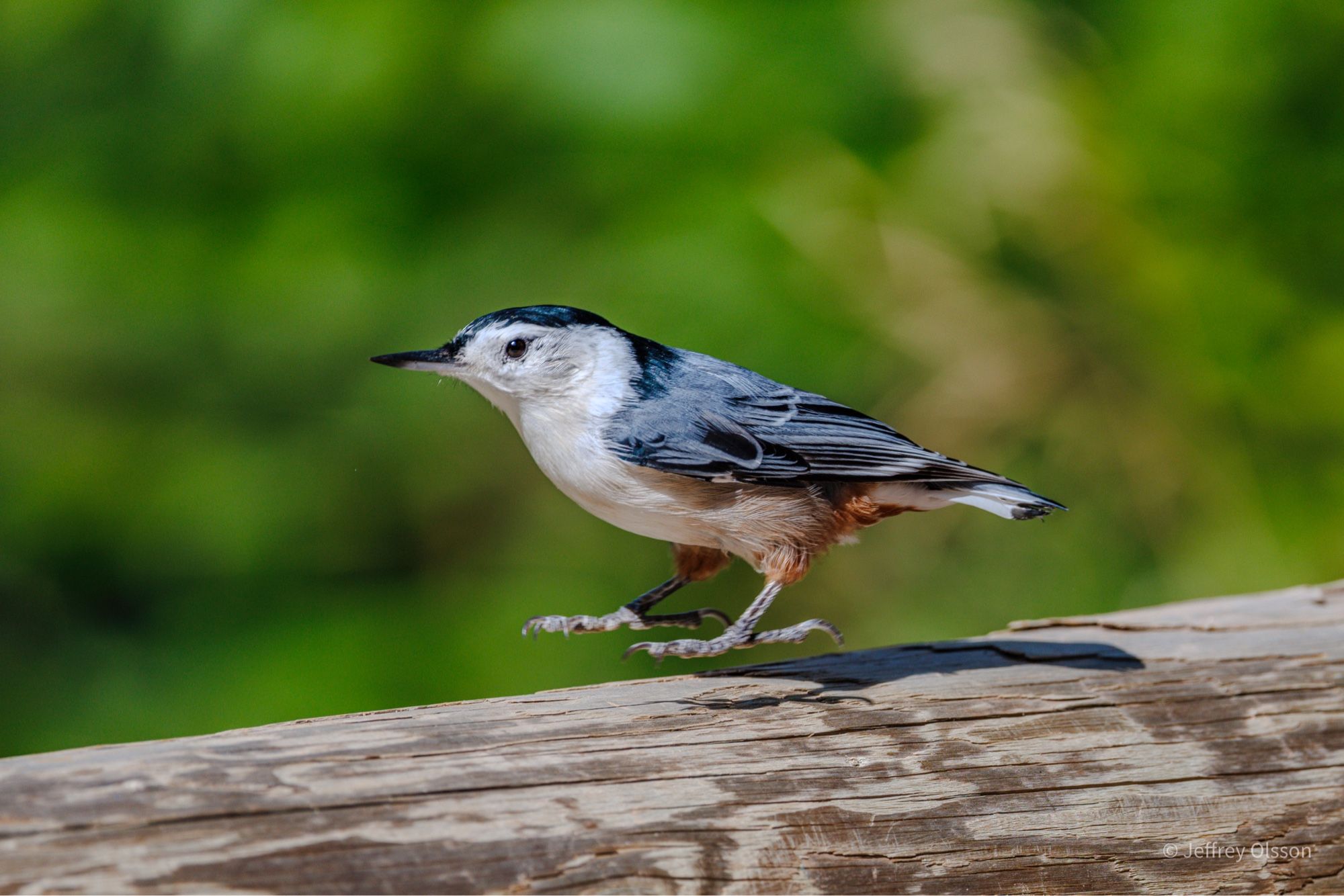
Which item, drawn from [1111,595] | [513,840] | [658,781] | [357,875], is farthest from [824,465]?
[1111,595]

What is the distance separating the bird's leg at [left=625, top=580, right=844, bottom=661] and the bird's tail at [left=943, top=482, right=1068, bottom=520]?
401 millimetres

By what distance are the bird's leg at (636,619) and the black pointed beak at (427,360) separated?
55 centimetres

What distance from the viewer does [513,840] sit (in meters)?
1.44

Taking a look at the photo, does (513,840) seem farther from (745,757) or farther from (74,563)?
(74,563)

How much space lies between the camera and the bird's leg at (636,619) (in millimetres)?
2373

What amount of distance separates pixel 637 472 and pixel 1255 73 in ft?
8.47

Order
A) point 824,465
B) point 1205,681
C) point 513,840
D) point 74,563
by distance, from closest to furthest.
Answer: point 513,840, point 1205,681, point 824,465, point 74,563

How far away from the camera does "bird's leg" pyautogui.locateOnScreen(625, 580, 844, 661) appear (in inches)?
86.4

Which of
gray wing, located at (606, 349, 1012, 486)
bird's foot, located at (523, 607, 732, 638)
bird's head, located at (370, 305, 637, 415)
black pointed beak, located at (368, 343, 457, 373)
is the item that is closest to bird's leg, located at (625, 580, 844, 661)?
bird's foot, located at (523, 607, 732, 638)

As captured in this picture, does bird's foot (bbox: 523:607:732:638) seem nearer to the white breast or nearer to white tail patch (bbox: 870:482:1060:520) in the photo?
the white breast

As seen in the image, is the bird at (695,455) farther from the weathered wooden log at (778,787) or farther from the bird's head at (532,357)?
the weathered wooden log at (778,787)

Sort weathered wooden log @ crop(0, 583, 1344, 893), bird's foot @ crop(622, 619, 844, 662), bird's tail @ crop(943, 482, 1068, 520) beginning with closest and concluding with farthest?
weathered wooden log @ crop(0, 583, 1344, 893), bird's foot @ crop(622, 619, 844, 662), bird's tail @ crop(943, 482, 1068, 520)

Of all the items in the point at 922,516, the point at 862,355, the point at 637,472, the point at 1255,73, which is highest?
the point at 1255,73

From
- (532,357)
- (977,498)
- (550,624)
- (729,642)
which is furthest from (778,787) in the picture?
(532,357)
